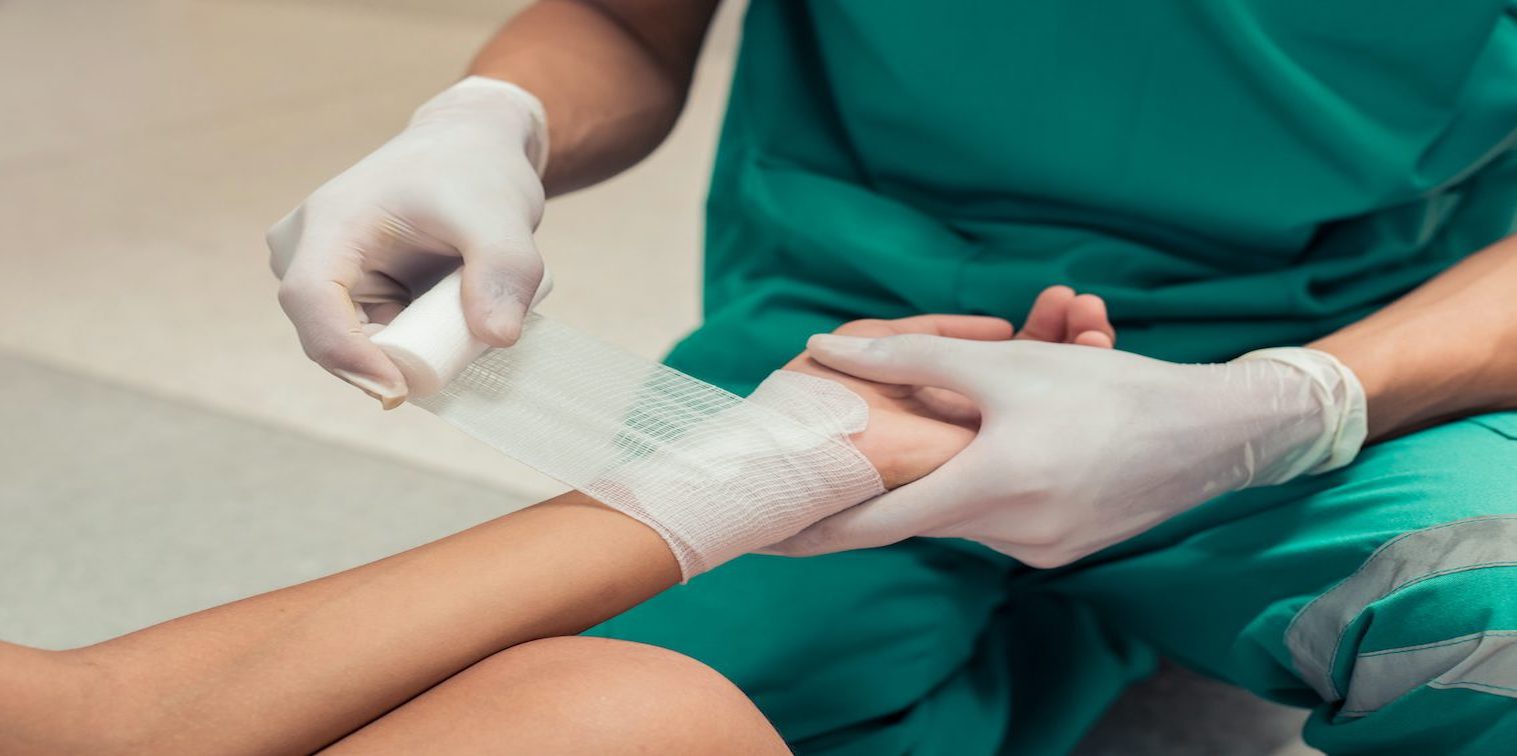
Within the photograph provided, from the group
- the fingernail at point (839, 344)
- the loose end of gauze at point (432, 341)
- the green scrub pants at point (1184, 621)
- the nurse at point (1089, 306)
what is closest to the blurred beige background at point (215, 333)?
the green scrub pants at point (1184, 621)

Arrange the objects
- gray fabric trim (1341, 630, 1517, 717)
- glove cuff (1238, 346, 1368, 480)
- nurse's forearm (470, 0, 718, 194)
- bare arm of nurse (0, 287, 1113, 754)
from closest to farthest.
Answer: bare arm of nurse (0, 287, 1113, 754) < gray fabric trim (1341, 630, 1517, 717) < glove cuff (1238, 346, 1368, 480) < nurse's forearm (470, 0, 718, 194)

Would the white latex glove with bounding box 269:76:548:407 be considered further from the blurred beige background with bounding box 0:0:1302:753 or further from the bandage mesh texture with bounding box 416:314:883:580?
the blurred beige background with bounding box 0:0:1302:753

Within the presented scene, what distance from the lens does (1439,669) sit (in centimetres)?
88

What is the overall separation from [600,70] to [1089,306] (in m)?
0.47

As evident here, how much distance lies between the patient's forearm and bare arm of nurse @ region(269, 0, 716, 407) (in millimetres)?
131

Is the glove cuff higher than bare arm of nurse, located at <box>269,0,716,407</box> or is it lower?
lower

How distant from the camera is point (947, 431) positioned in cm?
97

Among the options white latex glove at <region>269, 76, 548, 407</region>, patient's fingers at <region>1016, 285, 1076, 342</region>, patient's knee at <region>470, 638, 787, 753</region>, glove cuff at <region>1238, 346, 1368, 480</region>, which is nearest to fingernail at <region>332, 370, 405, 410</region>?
white latex glove at <region>269, 76, 548, 407</region>

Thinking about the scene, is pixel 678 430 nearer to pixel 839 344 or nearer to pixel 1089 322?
pixel 839 344

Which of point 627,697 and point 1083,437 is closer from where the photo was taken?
point 627,697

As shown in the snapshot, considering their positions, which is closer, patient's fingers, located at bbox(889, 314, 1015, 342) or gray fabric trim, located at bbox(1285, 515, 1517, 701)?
gray fabric trim, located at bbox(1285, 515, 1517, 701)

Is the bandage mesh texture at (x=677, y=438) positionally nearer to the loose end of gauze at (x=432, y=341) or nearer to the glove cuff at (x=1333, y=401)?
the loose end of gauze at (x=432, y=341)

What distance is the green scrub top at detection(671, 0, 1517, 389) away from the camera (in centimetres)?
105

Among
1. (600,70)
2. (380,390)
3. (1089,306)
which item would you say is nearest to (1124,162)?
(1089,306)
